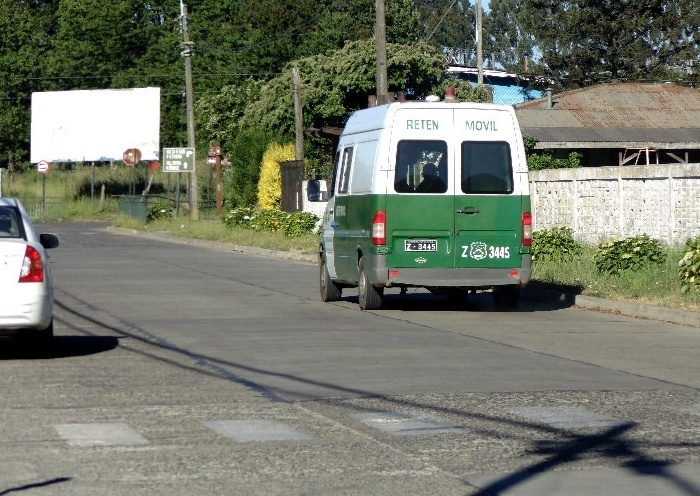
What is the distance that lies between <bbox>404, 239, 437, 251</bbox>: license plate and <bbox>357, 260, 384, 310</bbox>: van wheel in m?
0.76

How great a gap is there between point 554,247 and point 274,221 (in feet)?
67.2

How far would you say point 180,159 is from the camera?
55344 mm

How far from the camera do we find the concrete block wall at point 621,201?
25.7 m

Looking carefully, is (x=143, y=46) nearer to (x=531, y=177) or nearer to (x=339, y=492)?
(x=531, y=177)

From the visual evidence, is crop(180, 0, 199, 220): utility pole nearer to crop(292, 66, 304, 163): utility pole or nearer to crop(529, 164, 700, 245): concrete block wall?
crop(292, 66, 304, 163): utility pole

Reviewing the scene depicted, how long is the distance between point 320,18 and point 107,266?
53.1m

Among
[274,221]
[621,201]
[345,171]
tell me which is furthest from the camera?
[274,221]

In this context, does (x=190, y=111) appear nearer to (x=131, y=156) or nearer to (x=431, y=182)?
(x=131, y=156)

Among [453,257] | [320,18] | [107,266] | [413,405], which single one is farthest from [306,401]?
[320,18]

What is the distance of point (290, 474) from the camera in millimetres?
7754

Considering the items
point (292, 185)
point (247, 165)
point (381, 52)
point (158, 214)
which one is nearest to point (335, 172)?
point (381, 52)

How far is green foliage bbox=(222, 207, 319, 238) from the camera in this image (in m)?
42.2

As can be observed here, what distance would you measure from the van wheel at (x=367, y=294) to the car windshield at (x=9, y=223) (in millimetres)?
6278

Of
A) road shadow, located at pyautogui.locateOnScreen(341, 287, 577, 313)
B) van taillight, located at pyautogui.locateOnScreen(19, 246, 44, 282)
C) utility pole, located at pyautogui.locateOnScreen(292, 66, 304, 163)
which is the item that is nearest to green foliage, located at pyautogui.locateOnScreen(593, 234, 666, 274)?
road shadow, located at pyautogui.locateOnScreen(341, 287, 577, 313)
